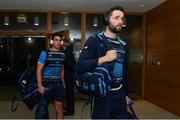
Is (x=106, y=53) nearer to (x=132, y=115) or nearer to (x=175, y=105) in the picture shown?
(x=132, y=115)

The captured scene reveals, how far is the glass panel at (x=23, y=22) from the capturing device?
8320 millimetres

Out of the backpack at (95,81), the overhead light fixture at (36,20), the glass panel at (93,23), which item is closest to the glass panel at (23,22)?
the overhead light fixture at (36,20)

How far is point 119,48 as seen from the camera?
2369 mm

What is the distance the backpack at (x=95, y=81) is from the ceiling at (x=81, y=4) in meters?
5.15

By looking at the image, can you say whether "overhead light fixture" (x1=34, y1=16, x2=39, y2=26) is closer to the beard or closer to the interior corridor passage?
the interior corridor passage

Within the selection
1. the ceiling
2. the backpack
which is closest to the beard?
the backpack

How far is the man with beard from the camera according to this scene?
7.29ft

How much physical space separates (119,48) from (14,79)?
11.0m

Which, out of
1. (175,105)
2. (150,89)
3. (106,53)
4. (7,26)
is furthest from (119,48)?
(7,26)

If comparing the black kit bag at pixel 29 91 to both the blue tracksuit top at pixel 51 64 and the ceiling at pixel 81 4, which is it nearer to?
the blue tracksuit top at pixel 51 64

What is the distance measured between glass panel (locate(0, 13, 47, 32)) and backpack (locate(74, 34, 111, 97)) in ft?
20.8

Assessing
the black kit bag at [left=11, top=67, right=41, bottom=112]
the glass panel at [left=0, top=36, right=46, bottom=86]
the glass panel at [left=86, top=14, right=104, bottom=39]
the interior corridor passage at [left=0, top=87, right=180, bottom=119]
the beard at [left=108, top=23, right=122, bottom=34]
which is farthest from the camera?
the glass panel at [left=0, top=36, right=46, bottom=86]

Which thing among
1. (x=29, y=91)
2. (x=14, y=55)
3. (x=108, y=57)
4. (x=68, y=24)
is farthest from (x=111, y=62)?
(x=14, y=55)

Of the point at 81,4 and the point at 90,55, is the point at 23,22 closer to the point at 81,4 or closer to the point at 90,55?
the point at 81,4
